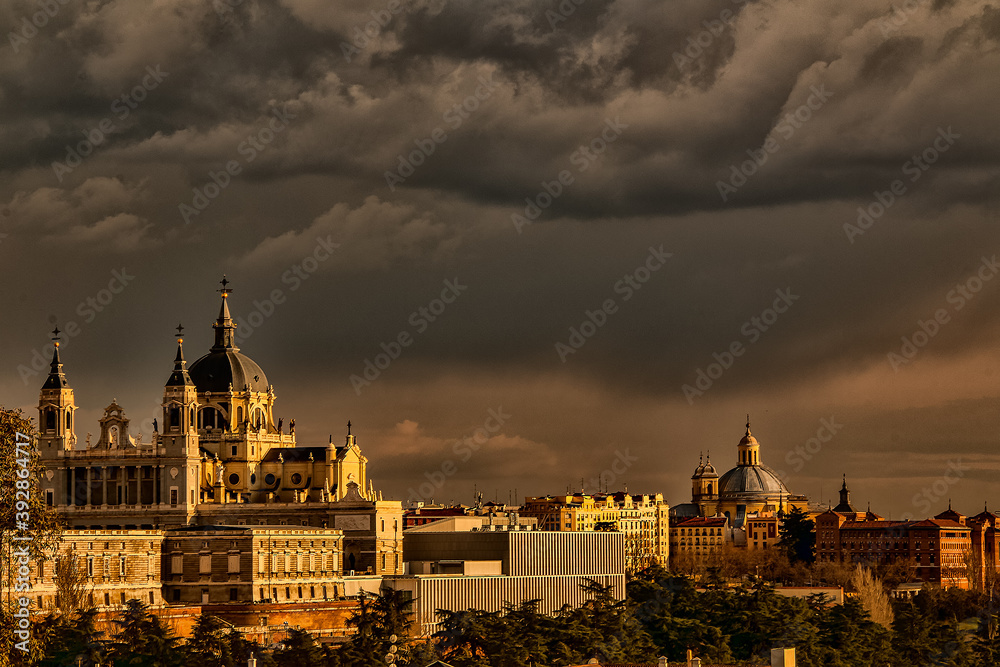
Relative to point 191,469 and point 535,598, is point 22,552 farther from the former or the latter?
point 191,469

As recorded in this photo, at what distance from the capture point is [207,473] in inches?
6260

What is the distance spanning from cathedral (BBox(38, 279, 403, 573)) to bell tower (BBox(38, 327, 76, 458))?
0.25ft

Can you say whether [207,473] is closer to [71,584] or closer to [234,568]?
[234,568]

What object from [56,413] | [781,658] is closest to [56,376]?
[56,413]

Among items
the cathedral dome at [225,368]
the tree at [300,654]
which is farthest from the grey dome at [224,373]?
the tree at [300,654]

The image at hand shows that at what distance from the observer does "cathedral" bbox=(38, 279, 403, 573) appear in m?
150

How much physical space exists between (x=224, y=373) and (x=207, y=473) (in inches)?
357

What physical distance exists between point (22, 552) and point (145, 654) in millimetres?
38901

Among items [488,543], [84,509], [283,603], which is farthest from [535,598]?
[84,509]

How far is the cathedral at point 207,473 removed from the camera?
150250mm

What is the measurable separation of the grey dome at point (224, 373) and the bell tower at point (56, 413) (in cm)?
1266

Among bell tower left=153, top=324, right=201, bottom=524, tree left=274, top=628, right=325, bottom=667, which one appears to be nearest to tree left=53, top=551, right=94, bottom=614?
tree left=274, top=628, right=325, bottom=667

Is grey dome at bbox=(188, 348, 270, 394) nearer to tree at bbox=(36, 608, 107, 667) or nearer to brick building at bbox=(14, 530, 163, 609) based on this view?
brick building at bbox=(14, 530, 163, 609)

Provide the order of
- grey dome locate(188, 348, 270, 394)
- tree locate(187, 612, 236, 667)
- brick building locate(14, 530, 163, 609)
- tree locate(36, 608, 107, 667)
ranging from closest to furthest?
tree locate(36, 608, 107, 667) → tree locate(187, 612, 236, 667) → brick building locate(14, 530, 163, 609) → grey dome locate(188, 348, 270, 394)
